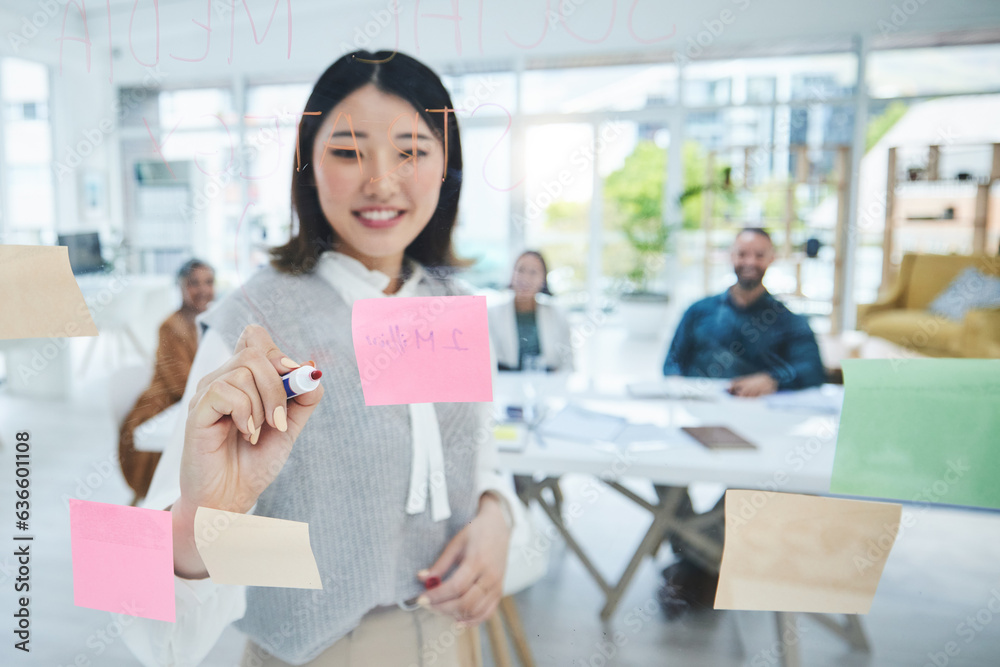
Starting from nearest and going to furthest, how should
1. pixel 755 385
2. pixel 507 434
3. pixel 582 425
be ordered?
pixel 507 434 → pixel 582 425 → pixel 755 385

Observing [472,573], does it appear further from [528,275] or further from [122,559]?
[528,275]

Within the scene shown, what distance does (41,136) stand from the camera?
0.71m

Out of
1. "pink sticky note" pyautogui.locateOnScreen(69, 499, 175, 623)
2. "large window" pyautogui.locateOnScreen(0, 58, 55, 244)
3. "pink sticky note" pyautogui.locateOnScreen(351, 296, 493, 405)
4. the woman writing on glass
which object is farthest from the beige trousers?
"large window" pyautogui.locateOnScreen(0, 58, 55, 244)

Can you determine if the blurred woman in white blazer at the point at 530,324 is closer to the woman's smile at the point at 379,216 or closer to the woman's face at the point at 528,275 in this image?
the woman's face at the point at 528,275

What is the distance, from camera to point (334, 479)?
1.99 ft

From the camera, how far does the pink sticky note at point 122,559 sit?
624 mm

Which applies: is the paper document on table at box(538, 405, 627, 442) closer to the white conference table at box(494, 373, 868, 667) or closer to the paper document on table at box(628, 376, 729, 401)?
the white conference table at box(494, 373, 868, 667)

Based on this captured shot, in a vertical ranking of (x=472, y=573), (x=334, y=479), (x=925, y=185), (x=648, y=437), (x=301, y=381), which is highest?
(x=925, y=185)

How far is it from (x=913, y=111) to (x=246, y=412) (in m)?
1.19

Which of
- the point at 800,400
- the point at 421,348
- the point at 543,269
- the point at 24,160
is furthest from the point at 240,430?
the point at 800,400

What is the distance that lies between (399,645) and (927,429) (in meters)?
0.57

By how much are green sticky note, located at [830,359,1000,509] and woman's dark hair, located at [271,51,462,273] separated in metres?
0.43

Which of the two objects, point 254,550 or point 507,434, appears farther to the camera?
point 507,434

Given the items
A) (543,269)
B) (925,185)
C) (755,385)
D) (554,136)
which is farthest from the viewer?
(925,185)
